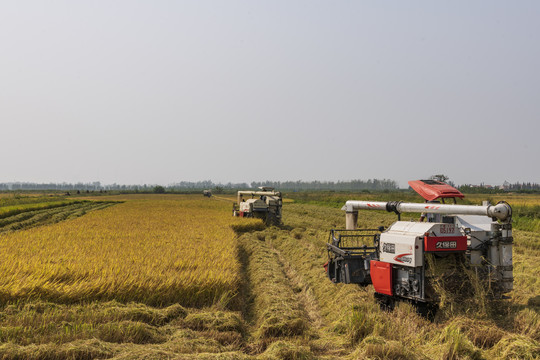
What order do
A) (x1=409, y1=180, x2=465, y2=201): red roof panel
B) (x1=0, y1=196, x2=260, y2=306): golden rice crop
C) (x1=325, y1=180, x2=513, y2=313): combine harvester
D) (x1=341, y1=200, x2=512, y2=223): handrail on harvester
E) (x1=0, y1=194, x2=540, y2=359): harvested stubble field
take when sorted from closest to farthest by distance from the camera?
(x1=0, y1=194, x2=540, y2=359): harvested stubble field
(x1=341, y1=200, x2=512, y2=223): handrail on harvester
(x1=325, y1=180, x2=513, y2=313): combine harvester
(x1=0, y1=196, x2=260, y2=306): golden rice crop
(x1=409, y1=180, x2=465, y2=201): red roof panel

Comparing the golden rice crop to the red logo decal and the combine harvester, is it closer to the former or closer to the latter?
the combine harvester

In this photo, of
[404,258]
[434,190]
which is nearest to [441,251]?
[404,258]

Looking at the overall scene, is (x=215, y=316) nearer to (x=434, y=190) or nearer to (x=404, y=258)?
(x=404, y=258)

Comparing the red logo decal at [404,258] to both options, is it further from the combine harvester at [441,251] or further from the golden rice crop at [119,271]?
the golden rice crop at [119,271]

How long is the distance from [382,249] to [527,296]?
3339mm

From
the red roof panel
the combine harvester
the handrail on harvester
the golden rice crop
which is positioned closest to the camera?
the handrail on harvester

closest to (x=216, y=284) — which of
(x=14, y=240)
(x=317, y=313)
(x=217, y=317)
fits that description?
(x=217, y=317)

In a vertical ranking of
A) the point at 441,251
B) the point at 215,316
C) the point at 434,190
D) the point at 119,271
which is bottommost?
the point at 215,316

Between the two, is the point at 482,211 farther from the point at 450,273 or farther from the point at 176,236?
the point at 176,236

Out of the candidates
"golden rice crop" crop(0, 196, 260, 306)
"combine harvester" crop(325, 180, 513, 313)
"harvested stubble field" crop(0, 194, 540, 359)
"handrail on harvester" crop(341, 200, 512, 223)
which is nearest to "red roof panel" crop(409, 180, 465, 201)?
"combine harvester" crop(325, 180, 513, 313)

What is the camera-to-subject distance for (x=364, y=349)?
5.28 meters

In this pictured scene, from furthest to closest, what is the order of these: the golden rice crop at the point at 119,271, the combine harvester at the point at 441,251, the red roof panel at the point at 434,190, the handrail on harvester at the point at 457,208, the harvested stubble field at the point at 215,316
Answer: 1. the red roof panel at the point at 434,190
2. the golden rice crop at the point at 119,271
3. the combine harvester at the point at 441,251
4. the handrail on harvester at the point at 457,208
5. the harvested stubble field at the point at 215,316

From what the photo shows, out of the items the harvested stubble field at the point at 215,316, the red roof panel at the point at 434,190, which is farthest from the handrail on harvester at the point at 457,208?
the harvested stubble field at the point at 215,316

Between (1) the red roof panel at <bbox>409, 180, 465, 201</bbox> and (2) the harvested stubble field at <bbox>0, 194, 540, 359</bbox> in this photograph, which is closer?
(2) the harvested stubble field at <bbox>0, 194, 540, 359</bbox>
